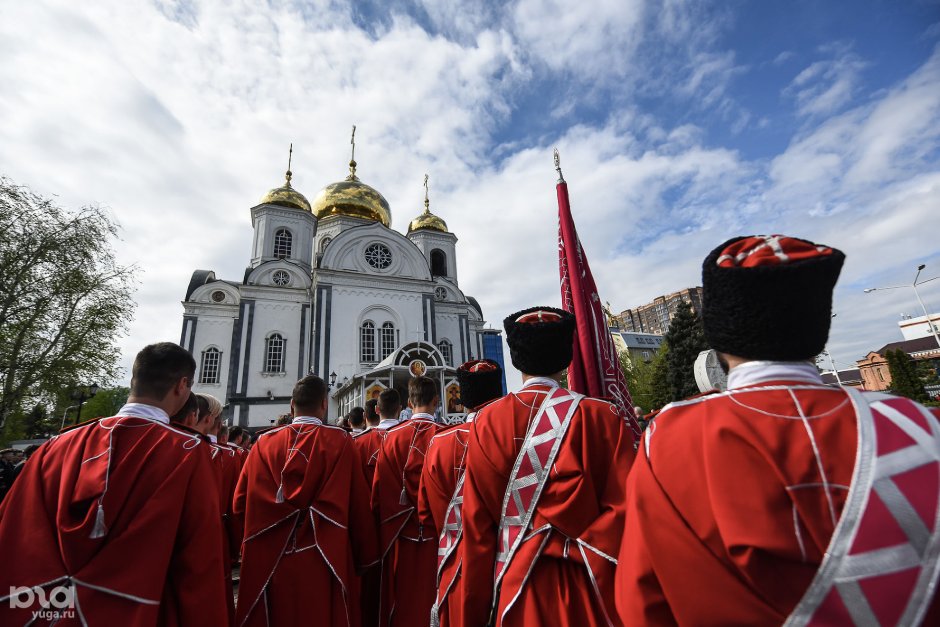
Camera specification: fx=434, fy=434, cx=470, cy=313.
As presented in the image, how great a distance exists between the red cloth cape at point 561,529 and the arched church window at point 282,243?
2948 centimetres

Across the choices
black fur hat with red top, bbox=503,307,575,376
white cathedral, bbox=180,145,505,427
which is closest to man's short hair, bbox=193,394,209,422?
black fur hat with red top, bbox=503,307,575,376

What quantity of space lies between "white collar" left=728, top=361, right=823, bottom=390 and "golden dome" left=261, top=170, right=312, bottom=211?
3195 cm

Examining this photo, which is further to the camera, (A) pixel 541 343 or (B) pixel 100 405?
(B) pixel 100 405

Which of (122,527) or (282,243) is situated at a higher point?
(282,243)

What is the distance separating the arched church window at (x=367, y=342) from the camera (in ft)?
79.7

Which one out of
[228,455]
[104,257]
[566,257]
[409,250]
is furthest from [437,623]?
[409,250]

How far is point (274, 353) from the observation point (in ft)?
82.0

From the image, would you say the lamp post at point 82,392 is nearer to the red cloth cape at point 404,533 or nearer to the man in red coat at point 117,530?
the red cloth cape at point 404,533

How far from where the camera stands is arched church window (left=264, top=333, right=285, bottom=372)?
2456 cm

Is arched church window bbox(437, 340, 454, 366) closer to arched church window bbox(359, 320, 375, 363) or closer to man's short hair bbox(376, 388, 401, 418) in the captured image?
arched church window bbox(359, 320, 375, 363)

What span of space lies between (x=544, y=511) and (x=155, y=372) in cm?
216

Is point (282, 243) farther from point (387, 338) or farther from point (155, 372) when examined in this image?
point (155, 372)

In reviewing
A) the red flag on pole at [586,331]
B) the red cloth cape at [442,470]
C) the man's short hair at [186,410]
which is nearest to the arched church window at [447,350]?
the red flag on pole at [586,331]

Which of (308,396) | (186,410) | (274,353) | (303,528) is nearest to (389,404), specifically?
(308,396)
